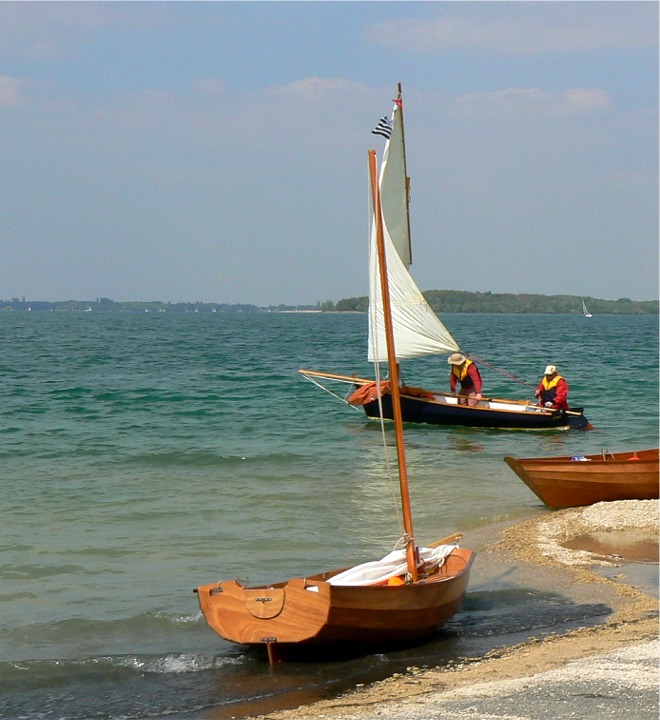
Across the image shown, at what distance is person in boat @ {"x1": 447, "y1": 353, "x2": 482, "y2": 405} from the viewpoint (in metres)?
25.7

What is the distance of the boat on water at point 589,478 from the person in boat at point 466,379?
1115 centimetres

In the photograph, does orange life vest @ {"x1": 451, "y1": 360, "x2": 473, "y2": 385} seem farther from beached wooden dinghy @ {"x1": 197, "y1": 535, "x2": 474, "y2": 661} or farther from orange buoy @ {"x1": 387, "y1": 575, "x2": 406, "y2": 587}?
beached wooden dinghy @ {"x1": 197, "y1": 535, "x2": 474, "y2": 661}

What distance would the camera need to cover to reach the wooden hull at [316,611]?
329 inches

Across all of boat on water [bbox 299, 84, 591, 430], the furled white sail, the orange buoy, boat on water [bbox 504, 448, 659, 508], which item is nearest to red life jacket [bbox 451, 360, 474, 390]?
boat on water [bbox 299, 84, 591, 430]

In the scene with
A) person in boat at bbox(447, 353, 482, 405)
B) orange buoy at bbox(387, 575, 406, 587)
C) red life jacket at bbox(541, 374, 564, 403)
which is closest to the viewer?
orange buoy at bbox(387, 575, 406, 587)

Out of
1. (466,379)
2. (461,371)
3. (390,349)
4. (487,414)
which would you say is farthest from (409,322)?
(390,349)

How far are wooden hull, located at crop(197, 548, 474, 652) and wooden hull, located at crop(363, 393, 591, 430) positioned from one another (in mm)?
16311

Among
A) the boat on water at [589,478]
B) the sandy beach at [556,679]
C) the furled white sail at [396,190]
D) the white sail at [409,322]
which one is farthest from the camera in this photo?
the furled white sail at [396,190]

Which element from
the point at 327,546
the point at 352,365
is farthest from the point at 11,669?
the point at 352,365

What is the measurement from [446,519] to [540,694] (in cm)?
757

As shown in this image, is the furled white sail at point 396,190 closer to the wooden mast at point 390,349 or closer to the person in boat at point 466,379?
the person in boat at point 466,379

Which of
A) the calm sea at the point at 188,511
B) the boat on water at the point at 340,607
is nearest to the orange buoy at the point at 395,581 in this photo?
the boat on water at the point at 340,607

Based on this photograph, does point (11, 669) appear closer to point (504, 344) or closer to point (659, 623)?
Result: point (659, 623)

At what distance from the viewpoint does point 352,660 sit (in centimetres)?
870
